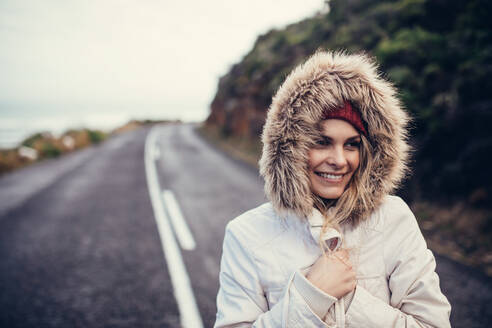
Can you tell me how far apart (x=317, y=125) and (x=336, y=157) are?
186mm

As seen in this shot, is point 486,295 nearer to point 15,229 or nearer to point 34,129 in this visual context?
point 15,229

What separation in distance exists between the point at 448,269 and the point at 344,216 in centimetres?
283

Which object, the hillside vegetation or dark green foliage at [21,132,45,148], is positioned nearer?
the hillside vegetation

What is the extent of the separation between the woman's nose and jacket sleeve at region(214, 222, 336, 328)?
57 cm

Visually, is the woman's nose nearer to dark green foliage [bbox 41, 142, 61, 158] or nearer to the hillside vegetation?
the hillside vegetation

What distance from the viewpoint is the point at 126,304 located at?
3205mm

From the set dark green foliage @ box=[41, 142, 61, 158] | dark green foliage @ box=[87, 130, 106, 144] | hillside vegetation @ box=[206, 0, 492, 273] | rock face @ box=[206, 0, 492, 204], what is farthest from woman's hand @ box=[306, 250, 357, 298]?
dark green foliage @ box=[87, 130, 106, 144]

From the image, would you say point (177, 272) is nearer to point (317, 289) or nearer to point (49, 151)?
point (317, 289)

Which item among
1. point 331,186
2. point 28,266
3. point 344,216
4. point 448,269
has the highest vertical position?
point 331,186

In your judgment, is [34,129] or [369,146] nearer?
[369,146]

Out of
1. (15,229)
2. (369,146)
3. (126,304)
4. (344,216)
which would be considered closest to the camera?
(344,216)

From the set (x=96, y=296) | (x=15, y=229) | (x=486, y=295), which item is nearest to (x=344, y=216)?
(x=486, y=295)

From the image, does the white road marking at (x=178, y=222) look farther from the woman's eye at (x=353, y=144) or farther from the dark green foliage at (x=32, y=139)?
the dark green foliage at (x=32, y=139)

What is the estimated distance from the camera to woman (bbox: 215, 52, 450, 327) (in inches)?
49.6
